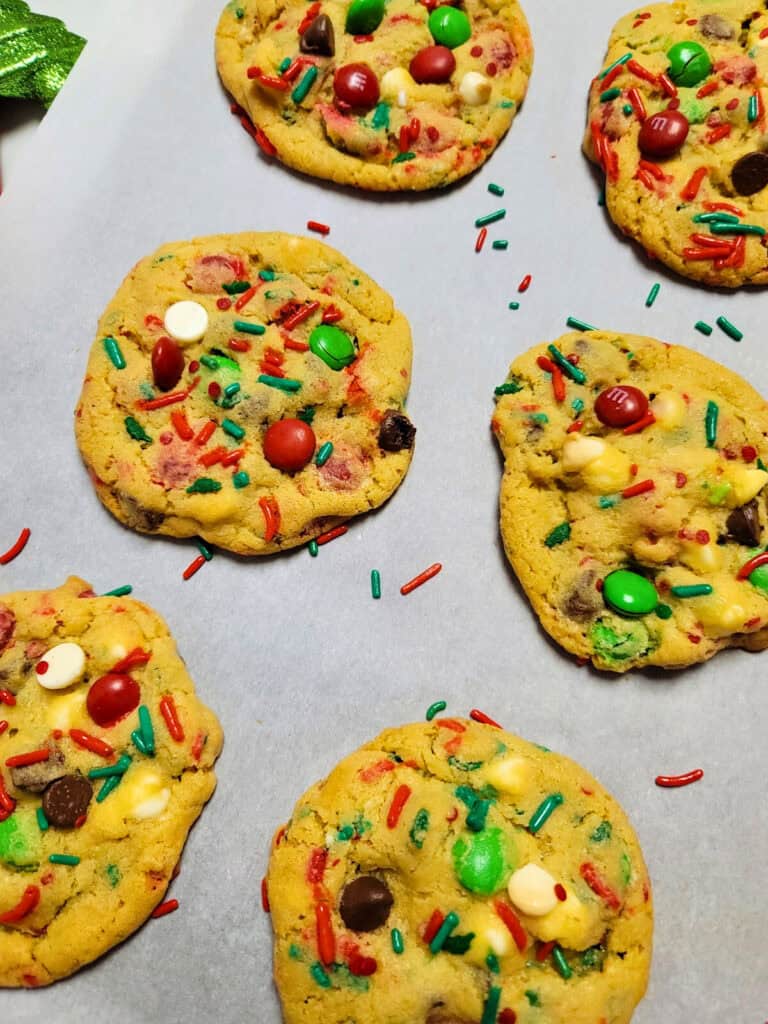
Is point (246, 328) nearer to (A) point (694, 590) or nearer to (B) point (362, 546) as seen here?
(B) point (362, 546)

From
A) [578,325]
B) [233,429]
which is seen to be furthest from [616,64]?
[233,429]

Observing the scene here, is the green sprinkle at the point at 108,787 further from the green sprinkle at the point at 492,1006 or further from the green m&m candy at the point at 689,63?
the green m&m candy at the point at 689,63

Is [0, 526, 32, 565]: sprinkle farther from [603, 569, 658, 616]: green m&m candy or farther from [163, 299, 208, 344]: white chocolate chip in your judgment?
[603, 569, 658, 616]: green m&m candy

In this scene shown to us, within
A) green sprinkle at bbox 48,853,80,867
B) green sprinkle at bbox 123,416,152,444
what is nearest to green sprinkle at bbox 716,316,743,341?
green sprinkle at bbox 123,416,152,444

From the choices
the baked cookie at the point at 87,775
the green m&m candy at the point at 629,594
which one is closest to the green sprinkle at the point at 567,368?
the green m&m candy at the point at 629,594

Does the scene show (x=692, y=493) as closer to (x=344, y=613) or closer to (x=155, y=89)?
(x=344, y=613)

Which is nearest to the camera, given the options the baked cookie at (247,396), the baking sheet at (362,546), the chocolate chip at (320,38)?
the baking sheet at (362,546)
